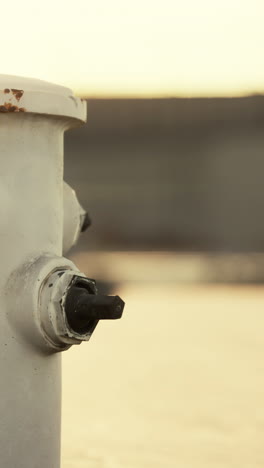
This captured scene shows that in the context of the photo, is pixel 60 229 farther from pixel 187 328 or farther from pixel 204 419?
pixel 187 328

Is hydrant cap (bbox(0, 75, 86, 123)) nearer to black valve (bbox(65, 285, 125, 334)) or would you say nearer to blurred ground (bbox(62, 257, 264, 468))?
black valve (bbox(65, 285, 125, 334))

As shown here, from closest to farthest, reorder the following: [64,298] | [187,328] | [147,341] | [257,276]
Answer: [64,298] → [147,341] → [187,328] → [257,276]

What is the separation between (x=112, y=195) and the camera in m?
18.0

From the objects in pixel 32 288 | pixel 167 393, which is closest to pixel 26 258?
pixel 32 288

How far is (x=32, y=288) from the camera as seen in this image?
1872mm

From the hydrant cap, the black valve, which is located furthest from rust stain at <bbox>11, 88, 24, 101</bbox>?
the black valve

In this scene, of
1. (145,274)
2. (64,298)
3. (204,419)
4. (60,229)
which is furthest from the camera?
(145,274)

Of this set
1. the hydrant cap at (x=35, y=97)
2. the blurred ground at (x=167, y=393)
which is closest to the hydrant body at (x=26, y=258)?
the hydrant cap at (x=35, y=97)

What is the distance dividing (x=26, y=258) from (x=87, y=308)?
154mm

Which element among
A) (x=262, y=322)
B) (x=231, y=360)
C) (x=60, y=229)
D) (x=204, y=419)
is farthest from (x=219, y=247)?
(x=60, y=229)

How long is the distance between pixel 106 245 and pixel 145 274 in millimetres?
4695

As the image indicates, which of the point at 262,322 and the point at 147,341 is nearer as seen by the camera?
the point at 147,341

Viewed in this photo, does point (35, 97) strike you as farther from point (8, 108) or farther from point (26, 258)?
point (26, 258)

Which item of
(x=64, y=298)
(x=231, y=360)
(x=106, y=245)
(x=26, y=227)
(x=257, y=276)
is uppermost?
(x=106, y=245)
